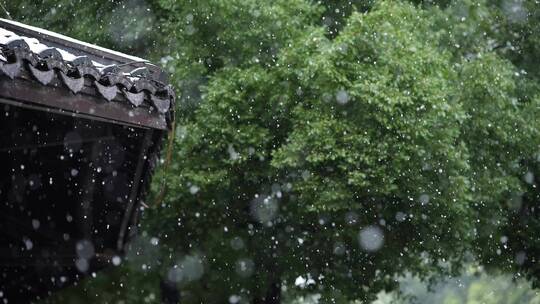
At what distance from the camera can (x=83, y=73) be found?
4.20m

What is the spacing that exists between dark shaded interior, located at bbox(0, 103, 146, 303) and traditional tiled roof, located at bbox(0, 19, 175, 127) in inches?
30.5

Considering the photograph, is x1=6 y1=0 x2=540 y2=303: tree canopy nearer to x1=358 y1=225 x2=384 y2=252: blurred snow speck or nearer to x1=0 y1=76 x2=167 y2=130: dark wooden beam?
x1=358 y1=225 x2=384 y2=252: blurred snow speck

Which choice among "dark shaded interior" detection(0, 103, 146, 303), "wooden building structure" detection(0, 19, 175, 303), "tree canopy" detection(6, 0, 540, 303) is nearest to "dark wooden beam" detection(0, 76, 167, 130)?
"wooden building structure" detection(0, 19, 175, 303)

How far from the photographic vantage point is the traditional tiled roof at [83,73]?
3805 millimetres

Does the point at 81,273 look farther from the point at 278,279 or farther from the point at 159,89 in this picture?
the point at 278,279

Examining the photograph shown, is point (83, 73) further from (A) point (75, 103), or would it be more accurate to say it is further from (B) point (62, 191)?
(B) point (62, 191)

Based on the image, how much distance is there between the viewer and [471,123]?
13805 millimetres

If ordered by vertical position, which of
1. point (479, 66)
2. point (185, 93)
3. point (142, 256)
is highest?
point (479, 66)

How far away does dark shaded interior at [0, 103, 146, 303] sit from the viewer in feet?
19.0

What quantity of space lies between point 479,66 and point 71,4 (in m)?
7.25

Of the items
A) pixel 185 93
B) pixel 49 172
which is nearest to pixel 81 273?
pixel 49 172

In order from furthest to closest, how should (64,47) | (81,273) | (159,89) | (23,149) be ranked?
(81,273), (23,149), (64,47), (159,89)

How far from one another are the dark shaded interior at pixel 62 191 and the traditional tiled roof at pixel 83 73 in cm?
77

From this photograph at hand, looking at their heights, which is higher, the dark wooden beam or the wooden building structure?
the dark wooden beam
